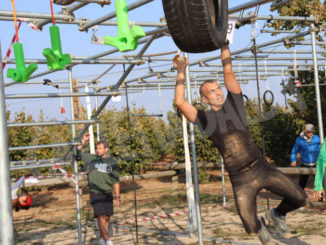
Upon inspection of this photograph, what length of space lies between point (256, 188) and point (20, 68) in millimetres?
2200

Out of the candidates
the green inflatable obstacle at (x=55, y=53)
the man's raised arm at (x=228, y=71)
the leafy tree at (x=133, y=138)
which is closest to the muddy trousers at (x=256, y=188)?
the man's raised arm at (x=228, y=71)

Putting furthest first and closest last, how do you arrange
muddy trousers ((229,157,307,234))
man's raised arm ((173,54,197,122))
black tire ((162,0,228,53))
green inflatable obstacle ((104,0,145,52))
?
man's raised arm ((173,54,197,122)) → muddy trousers ((229,157,307,234)) → green inflatable obstacle ((104,0,145,52)) → black tire ((162,0,228,53))

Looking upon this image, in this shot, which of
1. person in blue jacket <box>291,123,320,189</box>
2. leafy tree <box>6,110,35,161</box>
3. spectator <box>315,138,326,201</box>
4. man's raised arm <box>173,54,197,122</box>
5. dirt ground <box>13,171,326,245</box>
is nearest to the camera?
man's raised arm <box>173,54,197,122</box>

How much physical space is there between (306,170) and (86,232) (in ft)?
13.9

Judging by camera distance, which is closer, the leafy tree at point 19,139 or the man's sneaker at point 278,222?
the man's sneaker at point 278,222

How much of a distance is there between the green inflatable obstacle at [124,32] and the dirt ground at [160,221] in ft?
8.34

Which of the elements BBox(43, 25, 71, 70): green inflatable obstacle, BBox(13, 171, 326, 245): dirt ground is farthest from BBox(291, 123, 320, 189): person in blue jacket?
BBox(43, 25, 71, 70): green inflatable obstacle

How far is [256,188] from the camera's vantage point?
3.91m

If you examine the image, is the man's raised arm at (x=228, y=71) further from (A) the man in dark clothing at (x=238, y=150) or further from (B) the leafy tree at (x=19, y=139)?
(B) the leafy tree at (x=19, y=139)

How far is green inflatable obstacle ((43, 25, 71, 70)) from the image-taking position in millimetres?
3666

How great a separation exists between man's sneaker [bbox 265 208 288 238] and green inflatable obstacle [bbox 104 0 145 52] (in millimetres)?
2037

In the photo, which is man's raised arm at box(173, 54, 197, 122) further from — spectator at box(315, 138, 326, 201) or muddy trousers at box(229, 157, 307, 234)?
spectator at box(315, 138, 326, 201)

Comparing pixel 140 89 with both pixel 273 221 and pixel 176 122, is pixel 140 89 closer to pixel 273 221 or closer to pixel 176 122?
pixel 176 122

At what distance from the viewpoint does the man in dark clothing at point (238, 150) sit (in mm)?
3895
